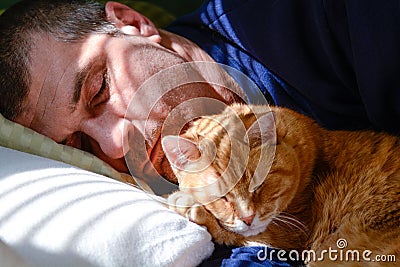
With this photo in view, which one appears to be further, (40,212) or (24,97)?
(24,97)

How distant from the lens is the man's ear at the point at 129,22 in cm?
134

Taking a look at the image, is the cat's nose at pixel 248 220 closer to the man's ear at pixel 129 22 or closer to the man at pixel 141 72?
the man at pixel 141 72

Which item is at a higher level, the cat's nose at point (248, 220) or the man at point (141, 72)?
the man at point (141, 72)

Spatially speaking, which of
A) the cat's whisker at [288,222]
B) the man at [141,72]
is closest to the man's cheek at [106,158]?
the man at [141,72]

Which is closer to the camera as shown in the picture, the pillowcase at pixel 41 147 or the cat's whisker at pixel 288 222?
the cat's whisker at pixel 288 222

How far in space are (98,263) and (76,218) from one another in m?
0.10

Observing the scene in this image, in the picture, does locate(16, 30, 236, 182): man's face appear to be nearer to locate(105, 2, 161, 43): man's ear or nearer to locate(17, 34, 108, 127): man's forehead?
locate(17, 34, 108, 127): man's forehead

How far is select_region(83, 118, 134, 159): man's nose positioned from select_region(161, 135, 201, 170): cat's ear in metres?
0.14

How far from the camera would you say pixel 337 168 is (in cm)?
107

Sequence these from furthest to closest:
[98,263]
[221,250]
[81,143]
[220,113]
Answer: [81,143], [220,113], [221,250], [98,263]

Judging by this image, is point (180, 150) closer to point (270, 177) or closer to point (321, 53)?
point (270, 177)

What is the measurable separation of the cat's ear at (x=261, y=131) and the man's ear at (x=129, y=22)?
41 centimetres

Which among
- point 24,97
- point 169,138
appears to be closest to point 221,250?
point 169,138

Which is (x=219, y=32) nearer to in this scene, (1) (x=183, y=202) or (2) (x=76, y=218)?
(1) (x=183, y=202)
